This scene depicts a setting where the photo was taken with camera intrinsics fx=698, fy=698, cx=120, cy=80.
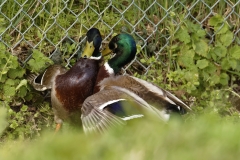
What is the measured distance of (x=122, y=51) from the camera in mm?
5258

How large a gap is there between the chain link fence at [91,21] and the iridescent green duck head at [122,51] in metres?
0.42

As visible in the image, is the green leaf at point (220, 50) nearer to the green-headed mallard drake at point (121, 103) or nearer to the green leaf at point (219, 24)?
the green leaf at point (219, 24)

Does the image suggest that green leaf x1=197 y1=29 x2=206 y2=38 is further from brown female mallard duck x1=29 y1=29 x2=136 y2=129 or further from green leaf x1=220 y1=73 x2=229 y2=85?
brown female mallard duck x1=29 y1=29 x2=136 y2=129

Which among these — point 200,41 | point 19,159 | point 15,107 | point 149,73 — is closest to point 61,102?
point 15,107

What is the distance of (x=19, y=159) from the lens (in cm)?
180

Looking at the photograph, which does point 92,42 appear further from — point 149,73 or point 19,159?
point 19,159

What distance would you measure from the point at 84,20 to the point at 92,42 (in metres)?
0.61

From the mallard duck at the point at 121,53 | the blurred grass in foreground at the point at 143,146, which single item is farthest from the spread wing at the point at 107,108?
the blurred grass in foreground at the point at 143,146

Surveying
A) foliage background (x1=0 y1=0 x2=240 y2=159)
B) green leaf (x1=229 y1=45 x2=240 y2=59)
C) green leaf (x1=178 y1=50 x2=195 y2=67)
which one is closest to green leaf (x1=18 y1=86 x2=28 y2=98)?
foliage background (x1=0 y1=0 x2=240 y2=159)

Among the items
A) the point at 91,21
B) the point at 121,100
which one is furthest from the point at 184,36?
the point at 121,100

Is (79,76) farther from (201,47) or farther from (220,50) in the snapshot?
(220,50)

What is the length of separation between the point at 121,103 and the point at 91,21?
138 cm

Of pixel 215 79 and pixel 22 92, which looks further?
pixel 215 79

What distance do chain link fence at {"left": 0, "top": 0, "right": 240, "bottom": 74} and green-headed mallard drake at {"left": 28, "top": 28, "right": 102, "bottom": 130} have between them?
37cm
